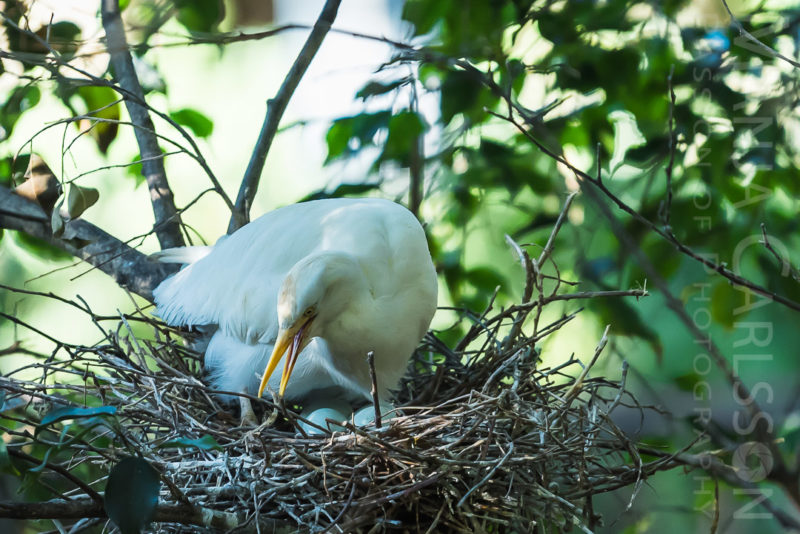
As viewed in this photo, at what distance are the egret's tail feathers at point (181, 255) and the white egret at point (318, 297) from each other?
0.04 meters

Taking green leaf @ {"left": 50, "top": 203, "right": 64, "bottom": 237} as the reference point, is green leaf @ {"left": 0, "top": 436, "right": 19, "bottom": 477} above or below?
below

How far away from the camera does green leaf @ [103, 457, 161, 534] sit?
2.27 feet

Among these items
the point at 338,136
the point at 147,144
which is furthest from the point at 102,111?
the point at 338,136

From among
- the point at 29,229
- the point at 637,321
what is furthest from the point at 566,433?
the point at 29,229

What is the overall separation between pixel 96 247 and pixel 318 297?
675 mm

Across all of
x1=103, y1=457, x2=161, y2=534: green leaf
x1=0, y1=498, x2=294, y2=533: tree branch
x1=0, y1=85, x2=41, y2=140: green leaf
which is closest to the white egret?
x1=0, y1=498, x2=294, y2=533: tree branch

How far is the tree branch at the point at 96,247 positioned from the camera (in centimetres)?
166

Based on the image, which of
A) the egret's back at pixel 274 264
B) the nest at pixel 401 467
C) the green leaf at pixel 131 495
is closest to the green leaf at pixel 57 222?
the nest at pixel 401 467

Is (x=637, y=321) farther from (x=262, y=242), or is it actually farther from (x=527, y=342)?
(x=262, y=242)

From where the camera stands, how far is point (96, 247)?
170 centimetres

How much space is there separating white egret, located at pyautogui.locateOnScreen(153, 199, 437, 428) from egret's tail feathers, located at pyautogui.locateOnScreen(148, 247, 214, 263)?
0.12 feet

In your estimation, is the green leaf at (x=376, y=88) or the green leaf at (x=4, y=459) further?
the green leaf at (x=376, y=88)

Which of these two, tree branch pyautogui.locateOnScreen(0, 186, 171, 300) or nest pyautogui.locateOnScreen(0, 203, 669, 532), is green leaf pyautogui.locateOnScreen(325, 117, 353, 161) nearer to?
tree branch pyautogui.locateOnScreen(0, 186, 171, 300)

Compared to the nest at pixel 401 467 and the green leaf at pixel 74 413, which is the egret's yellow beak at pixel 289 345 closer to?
the nest at pixel 401 467
